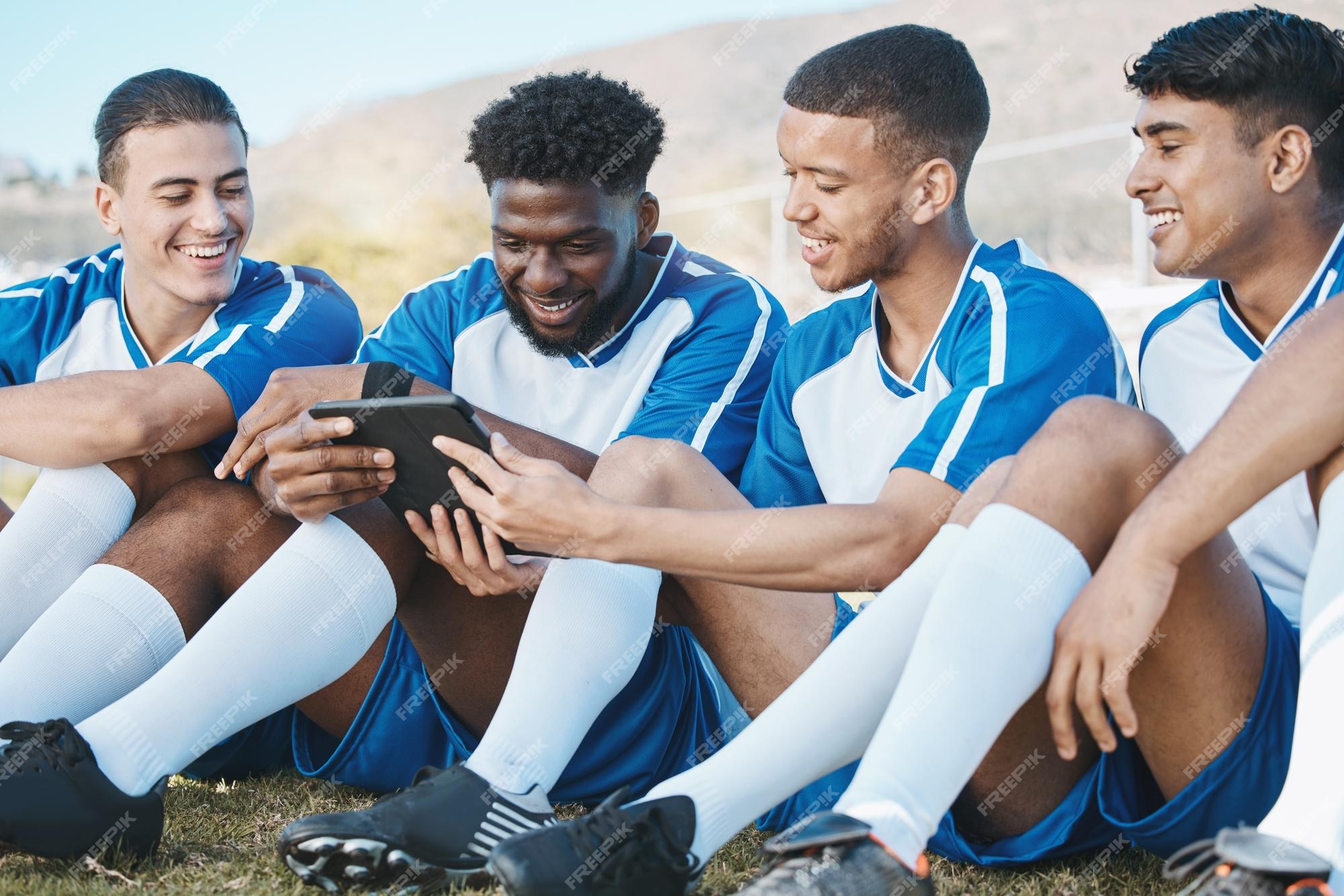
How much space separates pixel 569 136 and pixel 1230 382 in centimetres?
142

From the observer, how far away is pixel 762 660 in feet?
6.94

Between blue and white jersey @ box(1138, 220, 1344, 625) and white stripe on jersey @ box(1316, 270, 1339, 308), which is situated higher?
white stripe on jersey @ box(1316, 270, 1339, 308)

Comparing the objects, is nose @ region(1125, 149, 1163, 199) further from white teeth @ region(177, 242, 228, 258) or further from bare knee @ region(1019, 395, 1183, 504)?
white teeth @ region(177, 242, 228, 258)

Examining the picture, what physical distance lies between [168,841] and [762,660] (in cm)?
101

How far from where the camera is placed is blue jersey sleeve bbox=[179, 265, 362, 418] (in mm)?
2572

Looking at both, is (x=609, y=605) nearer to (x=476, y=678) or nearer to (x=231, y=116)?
(x=476, y=678)

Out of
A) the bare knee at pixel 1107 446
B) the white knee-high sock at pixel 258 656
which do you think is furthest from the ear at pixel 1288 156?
the white knee-high sock at pixel 258 656

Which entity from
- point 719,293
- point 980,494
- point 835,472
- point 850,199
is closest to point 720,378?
point 719,293

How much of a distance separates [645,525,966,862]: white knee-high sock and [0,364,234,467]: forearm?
1.33 m

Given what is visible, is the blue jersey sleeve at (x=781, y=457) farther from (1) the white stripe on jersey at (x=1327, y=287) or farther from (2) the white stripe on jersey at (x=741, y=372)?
(1) the white stripe on jersey at (x=1327, y=287)

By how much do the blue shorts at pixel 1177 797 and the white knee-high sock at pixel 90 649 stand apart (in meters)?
1.34

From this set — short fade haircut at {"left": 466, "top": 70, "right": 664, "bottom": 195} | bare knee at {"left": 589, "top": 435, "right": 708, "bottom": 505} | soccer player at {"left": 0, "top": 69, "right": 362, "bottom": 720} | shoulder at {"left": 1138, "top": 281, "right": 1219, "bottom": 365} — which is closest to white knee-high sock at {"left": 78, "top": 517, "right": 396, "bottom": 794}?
soccer player at {"left": 0, "top": 69, "right": 362, "bottom": 720}

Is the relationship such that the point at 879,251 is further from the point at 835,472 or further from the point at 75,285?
the point at 75,285

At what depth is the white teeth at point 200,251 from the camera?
9.29 feet
